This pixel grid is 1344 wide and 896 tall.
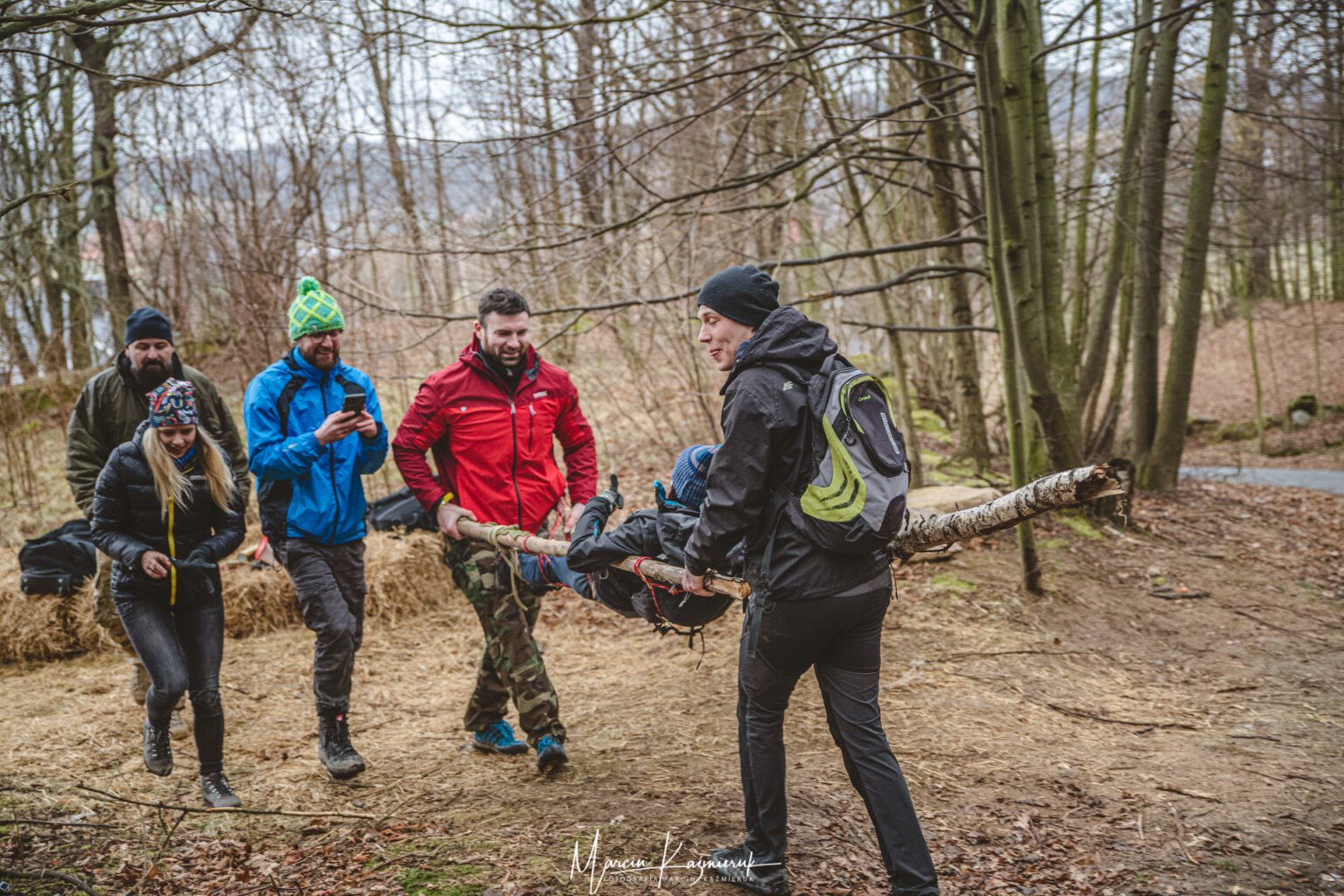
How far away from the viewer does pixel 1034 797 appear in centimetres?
425

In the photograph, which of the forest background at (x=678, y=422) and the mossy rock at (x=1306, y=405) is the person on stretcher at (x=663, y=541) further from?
the mossy rock at (x=1306, y=405)

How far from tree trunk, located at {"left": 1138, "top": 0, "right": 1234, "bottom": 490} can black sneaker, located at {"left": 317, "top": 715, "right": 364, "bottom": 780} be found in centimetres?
965

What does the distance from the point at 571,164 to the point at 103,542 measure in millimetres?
8129

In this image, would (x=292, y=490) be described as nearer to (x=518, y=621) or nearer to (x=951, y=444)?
(x=518, y=621)

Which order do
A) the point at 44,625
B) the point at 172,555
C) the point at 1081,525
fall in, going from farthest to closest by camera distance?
the point at 1081,525 → the point at 44,625 → the point at 172,555

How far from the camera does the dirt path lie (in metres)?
3.67

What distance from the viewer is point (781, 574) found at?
10.00ft

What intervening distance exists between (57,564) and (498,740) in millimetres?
4632

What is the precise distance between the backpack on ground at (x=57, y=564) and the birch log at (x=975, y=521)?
516 cm

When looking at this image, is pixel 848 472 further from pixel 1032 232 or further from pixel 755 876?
pixel 1032 232

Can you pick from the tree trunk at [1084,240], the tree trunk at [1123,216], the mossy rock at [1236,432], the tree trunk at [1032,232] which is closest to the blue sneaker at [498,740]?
the tree trunk at [1032,232]

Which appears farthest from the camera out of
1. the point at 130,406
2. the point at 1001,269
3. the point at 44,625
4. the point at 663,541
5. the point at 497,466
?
the point at 1001,269

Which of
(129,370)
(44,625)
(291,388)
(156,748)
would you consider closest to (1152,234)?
(291,388)

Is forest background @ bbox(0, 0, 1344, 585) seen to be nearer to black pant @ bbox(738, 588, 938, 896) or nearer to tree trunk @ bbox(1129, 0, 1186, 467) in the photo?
tree trunk @ bbox(1129, 0, 1186, 467)
